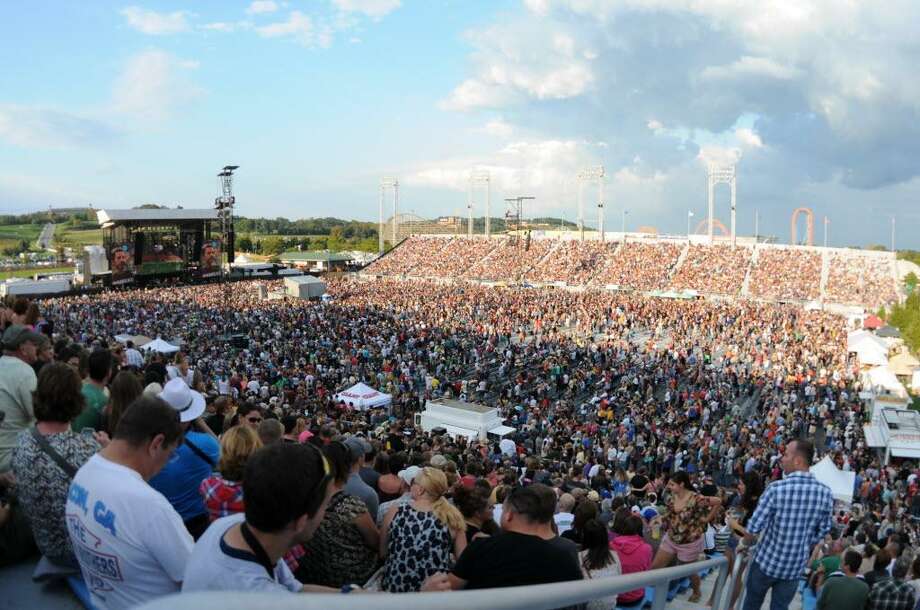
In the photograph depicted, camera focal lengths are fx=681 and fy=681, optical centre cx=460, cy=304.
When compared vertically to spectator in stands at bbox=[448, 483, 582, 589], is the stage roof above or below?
above

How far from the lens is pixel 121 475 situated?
93.4 inches

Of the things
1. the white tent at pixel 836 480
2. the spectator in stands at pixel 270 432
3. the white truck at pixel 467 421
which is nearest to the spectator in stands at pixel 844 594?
the spectator in stands at pixel 270 432

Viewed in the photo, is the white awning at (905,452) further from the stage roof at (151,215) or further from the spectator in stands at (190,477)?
the stage roof at (151,215)

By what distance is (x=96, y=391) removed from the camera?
4785 millimetres

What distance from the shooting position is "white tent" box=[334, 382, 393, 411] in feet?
57.7

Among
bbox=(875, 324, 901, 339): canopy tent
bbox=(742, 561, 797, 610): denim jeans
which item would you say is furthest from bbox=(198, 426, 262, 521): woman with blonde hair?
bbox=(875, 324, 901, 339): canopy tent

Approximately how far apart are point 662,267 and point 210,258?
33657mm

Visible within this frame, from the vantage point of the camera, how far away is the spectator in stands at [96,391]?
4617 millimetres

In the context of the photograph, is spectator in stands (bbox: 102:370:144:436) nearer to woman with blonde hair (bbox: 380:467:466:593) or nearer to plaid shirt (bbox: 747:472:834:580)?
woman with blonde hair (bbox: 380:467:466:593)

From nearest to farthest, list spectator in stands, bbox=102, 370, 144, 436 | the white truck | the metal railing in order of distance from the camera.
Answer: the metal railing, spectator in stands, bbox=102, 370, 144, 436, the white truck

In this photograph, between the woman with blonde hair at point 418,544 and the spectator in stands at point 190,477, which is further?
the spectator in stands at point 190,477

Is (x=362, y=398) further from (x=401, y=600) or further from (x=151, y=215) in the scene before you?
(x=151, y=215)

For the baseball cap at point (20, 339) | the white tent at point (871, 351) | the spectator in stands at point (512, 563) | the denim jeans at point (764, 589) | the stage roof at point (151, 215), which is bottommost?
the white tent at point (871, 351)

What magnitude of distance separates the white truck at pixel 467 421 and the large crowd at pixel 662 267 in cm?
3149
